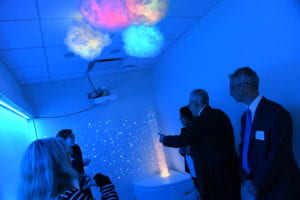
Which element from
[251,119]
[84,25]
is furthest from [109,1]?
[251,119]

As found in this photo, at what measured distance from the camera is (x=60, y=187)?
0.95 meters

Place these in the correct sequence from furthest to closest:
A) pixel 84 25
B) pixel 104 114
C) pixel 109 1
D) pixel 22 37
Result: pixel 104 114
pixel 22 37
pixel 84 25
pixel 109 1

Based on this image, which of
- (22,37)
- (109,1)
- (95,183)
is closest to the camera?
(95,183)

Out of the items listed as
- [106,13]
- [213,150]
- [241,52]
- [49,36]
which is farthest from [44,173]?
[241,52]

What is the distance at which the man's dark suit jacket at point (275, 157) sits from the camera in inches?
51.8

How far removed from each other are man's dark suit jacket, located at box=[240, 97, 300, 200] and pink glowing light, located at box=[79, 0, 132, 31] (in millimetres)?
1000

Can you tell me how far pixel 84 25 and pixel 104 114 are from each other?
2.07m

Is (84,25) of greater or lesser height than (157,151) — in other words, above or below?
above

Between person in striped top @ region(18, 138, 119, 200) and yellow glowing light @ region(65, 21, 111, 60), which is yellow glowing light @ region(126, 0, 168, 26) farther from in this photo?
person in striped top @ region(18, 138, 119, 200)

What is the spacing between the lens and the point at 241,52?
2.00 meters

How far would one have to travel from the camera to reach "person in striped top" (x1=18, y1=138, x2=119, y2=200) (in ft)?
3.03

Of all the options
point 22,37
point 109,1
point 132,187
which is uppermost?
point 22,37

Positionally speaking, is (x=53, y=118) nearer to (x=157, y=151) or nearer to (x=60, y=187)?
(x=157, y=151)

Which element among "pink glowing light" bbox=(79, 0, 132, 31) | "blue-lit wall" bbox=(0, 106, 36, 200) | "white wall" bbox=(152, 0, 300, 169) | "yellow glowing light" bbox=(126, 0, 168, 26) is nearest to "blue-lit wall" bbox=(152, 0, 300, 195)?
"white wall" bbox=(152, 0, 300, 169)
